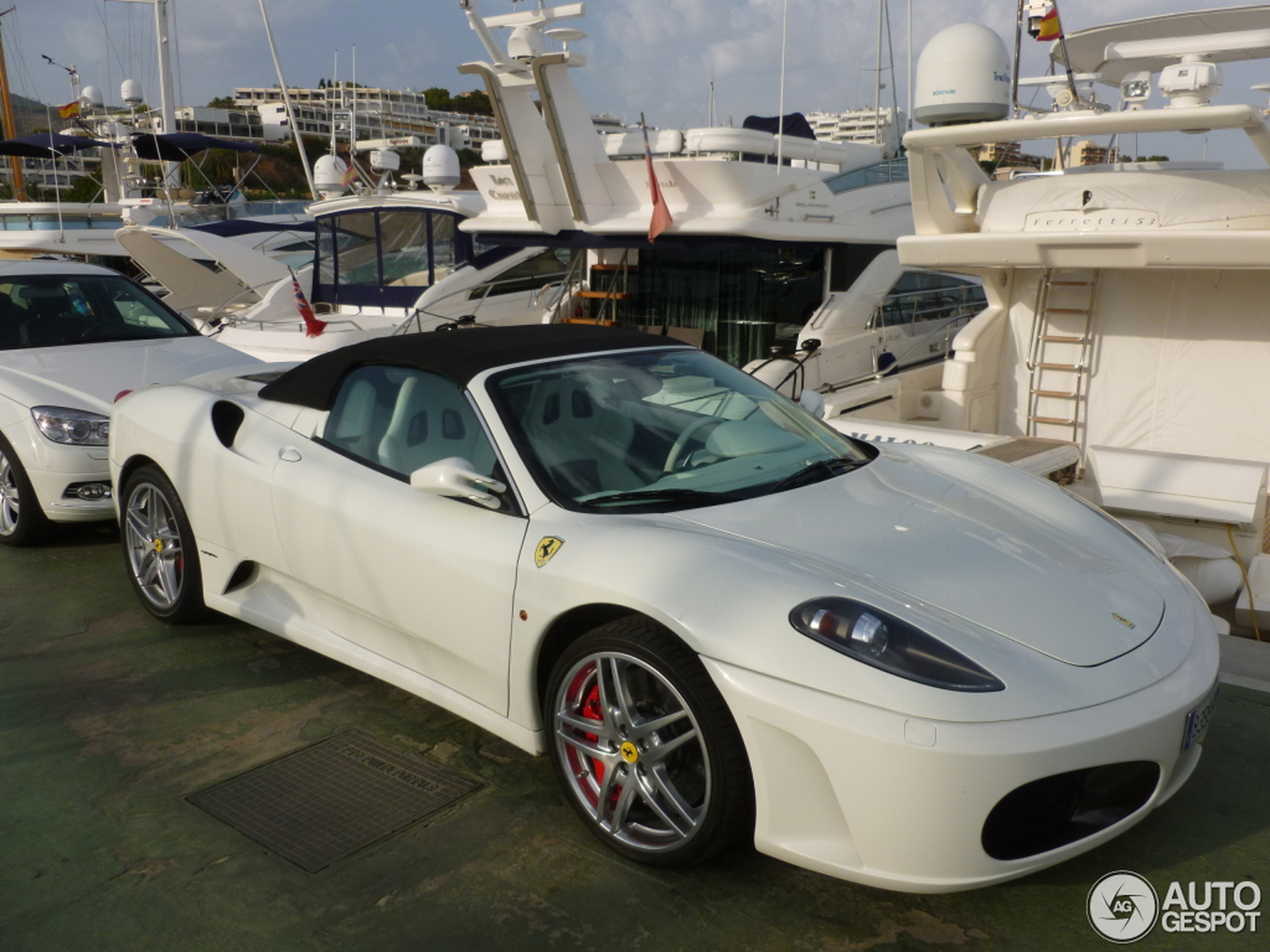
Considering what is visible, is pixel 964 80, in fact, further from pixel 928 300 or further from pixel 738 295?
pixel 928 300

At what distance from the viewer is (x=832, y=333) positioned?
36.9 ft

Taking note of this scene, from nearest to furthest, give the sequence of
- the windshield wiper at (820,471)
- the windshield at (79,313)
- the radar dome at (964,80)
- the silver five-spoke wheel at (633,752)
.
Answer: the silver five-spoke wheel at (633,752) < the windshield wiper at (820,471) < the windshield at (79,313) < the radar dome at (964,80)

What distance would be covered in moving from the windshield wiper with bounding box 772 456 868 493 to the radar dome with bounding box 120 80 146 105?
89.6ft

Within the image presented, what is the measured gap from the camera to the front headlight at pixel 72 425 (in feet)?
18.0

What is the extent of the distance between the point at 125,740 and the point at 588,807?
176 cm

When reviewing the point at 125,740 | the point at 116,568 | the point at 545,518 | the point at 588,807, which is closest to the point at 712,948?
the point at 588,807

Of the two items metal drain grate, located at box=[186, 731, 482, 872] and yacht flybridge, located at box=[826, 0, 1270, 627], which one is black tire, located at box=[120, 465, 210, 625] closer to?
metal drain grate, located at box=[186, 731, 482, 872]

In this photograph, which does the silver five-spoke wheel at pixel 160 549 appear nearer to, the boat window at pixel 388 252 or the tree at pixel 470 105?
the boat window at pixel 388 252

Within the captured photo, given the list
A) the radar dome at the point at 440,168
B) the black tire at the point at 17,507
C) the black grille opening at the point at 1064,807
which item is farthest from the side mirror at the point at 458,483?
the radar dome at the point at 440,168

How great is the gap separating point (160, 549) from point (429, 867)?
7.89 feet

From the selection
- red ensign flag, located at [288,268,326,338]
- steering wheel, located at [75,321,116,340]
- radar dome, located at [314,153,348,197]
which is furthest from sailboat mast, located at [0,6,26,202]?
steering wheel, located at [75,321,116,340]

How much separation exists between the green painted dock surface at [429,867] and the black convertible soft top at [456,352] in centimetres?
117

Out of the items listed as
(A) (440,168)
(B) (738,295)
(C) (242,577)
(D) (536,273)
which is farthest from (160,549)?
(A) (440,168)

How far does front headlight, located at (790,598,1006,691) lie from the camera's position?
2406 mm
